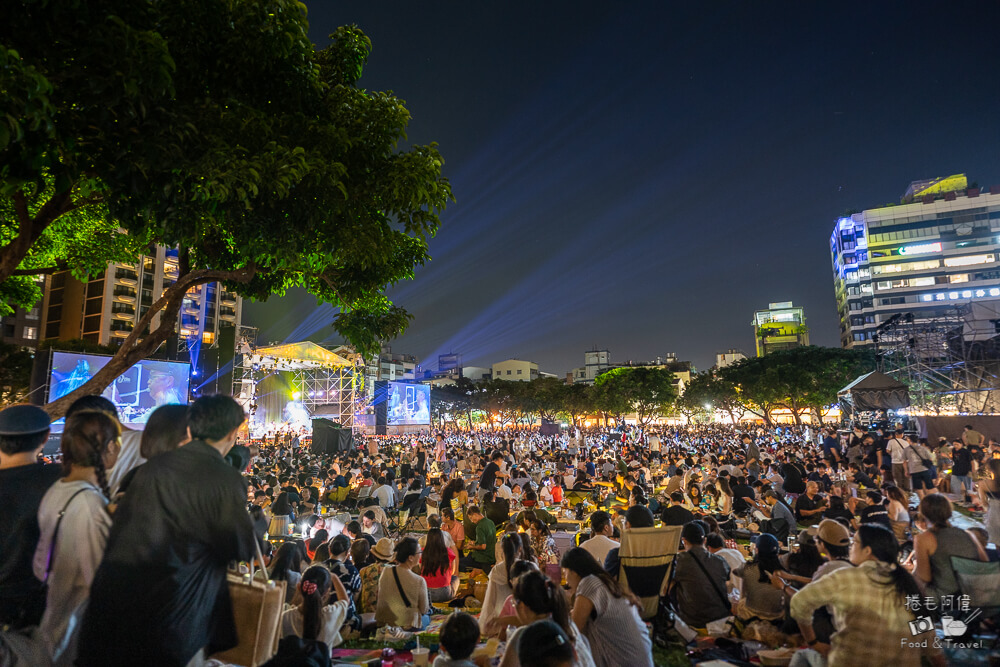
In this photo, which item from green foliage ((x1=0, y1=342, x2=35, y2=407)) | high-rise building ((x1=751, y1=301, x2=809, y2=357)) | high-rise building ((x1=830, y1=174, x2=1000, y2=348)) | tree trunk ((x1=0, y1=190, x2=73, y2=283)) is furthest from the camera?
high-rise building ((x1=751, y1=301, x2=809, y2=357))

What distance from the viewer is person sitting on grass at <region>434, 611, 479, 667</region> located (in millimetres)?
2877

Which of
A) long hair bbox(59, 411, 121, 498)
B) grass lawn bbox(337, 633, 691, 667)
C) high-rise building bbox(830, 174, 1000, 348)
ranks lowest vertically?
grass lawn bbox(337, 633, 691, 667)

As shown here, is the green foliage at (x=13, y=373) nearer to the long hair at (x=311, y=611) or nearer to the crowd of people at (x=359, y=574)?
the crowd of people at (x=359, y=574)

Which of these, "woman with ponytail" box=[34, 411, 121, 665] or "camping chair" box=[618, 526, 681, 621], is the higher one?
"woman with ponytail" box=[34, 411, 121, 665]

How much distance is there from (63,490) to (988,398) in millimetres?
30479

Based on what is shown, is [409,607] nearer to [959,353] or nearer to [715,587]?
[715,587]

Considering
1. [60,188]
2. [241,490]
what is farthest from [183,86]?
[241,490]

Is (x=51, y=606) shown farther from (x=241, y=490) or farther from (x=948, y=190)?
(x=948, y=190)

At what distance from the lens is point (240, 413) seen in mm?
2340

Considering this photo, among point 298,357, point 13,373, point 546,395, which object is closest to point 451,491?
point 298,357

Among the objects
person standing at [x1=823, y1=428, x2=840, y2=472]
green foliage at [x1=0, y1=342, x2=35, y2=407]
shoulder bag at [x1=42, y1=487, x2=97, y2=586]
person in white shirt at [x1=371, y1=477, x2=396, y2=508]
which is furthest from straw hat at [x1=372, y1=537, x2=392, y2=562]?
green foliage at [x1=0, y1=342, x2=35, y2=407]

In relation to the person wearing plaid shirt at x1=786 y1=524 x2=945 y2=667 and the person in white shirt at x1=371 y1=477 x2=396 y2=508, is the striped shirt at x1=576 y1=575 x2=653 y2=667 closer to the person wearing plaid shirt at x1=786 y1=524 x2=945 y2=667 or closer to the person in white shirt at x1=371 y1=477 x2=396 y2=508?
the person wearing plaid shirt at x1=786 y1=524 x2=945 y2=667

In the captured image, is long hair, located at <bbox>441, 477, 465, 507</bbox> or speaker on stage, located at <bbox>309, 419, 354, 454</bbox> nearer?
long hair, located at <bbox>441, 477, 465, 507</bbox>

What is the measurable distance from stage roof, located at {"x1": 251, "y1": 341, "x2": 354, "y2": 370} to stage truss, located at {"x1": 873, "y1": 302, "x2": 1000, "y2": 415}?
27.0 metres
